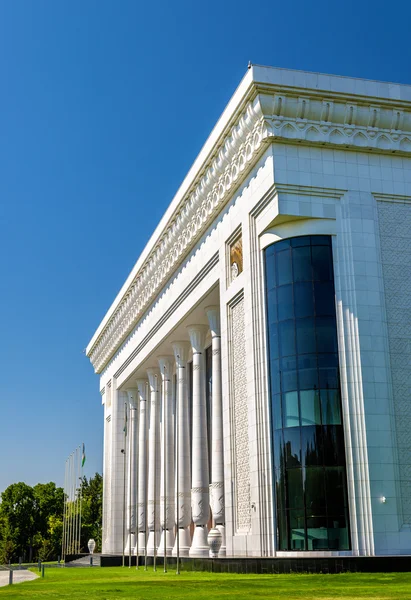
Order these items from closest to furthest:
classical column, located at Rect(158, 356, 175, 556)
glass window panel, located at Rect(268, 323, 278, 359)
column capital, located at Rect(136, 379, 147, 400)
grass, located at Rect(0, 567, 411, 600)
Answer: grass, located at Rect(0, 567, 411, 600)
glass window panel, located at Rect(268, 323, 278, 359)
classical column, located at Rect(158, 356, 175, 556)
column capital, located at Rect(136, 379, 147, 400)

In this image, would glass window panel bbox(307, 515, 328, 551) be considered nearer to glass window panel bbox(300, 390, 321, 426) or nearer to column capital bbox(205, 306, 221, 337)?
glass window panel bbox(300, 390, 321, 426)

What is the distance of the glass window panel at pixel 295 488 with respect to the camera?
2191 cm

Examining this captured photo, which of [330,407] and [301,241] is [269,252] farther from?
[330,407]

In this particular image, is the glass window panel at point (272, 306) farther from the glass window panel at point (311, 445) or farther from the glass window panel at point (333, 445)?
the glass window panel at point (333, 445)

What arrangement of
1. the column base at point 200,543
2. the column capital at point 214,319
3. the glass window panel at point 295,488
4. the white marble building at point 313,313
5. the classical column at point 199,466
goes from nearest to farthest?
the white marble building at point 313,313
the glass window panel at point 295,488
the column base at point 200,543
the classical column at point 199,466
the column capital at point 214,319

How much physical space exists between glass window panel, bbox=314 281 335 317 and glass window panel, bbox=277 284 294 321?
0.83 meters

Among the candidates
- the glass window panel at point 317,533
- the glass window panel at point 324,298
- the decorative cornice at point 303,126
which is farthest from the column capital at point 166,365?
the glass window panel at point 317,533

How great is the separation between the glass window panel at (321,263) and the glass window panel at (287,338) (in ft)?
5.70

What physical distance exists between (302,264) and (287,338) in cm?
245

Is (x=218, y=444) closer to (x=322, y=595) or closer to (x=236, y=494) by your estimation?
(x=236, y=494)

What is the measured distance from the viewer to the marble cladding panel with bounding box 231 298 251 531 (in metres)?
25.0

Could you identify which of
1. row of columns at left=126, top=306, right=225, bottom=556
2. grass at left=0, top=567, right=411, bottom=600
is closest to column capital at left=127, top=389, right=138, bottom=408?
row of columns at left=126, top=306, right=225, bottom=556

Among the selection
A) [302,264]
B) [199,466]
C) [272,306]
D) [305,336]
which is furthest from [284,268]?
[199,466]

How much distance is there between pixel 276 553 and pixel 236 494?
3.72 meters
